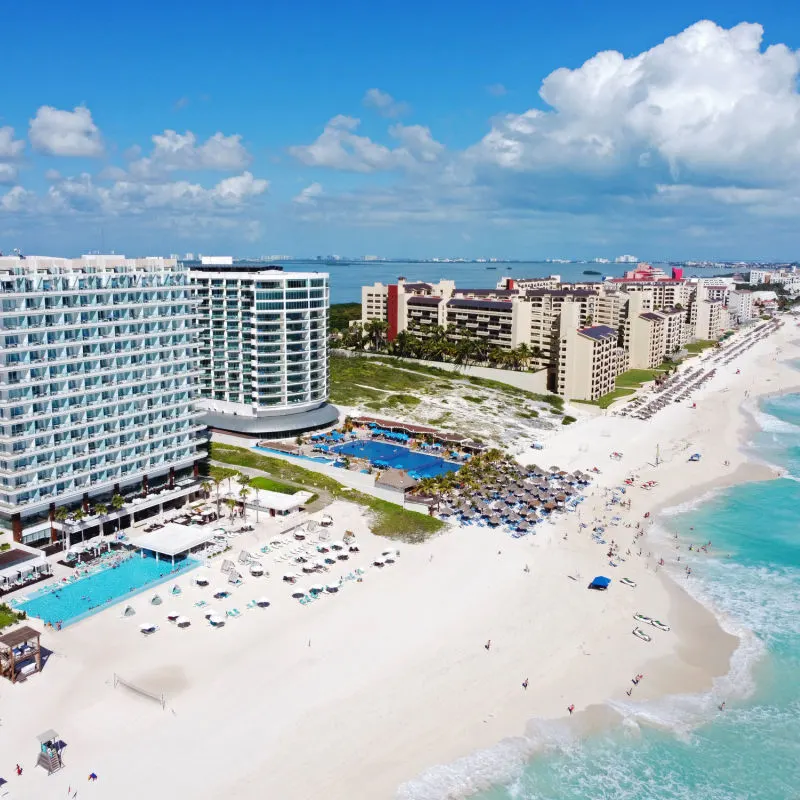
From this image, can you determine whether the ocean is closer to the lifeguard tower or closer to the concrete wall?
the lifeguard tower

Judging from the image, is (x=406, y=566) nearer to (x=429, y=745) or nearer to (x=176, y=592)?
(x=176, y=592)

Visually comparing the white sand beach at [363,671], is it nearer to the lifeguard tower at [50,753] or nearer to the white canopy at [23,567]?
the lifeguard tower at [50,753]

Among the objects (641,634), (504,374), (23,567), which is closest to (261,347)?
(23,567)

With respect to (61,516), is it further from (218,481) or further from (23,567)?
(218,481)

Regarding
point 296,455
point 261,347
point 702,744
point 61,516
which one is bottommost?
point 702,744

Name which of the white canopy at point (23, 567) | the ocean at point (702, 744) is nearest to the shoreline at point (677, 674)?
the ocean at point (702, 744)

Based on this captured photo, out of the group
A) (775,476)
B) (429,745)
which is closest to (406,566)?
(429,745)
